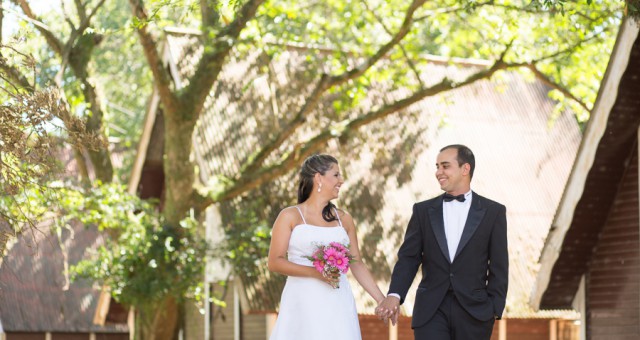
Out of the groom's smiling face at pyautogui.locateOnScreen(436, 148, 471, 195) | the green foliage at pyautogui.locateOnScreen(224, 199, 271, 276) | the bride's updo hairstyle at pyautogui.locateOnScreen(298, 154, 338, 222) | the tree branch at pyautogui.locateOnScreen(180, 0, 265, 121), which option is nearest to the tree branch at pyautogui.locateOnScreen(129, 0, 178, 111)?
the tree branch at pyautogui.locateOnScreen(180, 0, 265, 121)

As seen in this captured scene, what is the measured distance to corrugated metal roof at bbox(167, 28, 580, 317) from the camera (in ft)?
63.5

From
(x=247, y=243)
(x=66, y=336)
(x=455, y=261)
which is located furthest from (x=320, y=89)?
(x=66, y=336)

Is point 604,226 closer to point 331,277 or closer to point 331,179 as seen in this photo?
point 331,179

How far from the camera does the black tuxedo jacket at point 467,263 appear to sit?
8.38m

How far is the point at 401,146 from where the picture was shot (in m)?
21.1

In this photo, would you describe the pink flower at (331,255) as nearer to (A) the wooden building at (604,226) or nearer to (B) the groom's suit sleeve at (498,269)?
(B) the groom's suit sleeve at (498,269)

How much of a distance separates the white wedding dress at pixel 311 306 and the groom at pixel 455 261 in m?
0.68

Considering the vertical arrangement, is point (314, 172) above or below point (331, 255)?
above

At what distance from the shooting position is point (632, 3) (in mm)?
9945

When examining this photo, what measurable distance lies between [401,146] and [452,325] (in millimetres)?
12817

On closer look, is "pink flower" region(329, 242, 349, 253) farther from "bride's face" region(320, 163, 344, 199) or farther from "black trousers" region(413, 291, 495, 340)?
"black trousers" region(413, 291, 495, 340)

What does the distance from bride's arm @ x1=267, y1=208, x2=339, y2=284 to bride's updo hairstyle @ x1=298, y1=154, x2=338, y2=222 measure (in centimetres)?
24

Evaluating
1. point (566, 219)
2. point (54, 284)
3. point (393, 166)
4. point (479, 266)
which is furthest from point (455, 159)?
point (54, 284)

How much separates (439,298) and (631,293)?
5.13m
